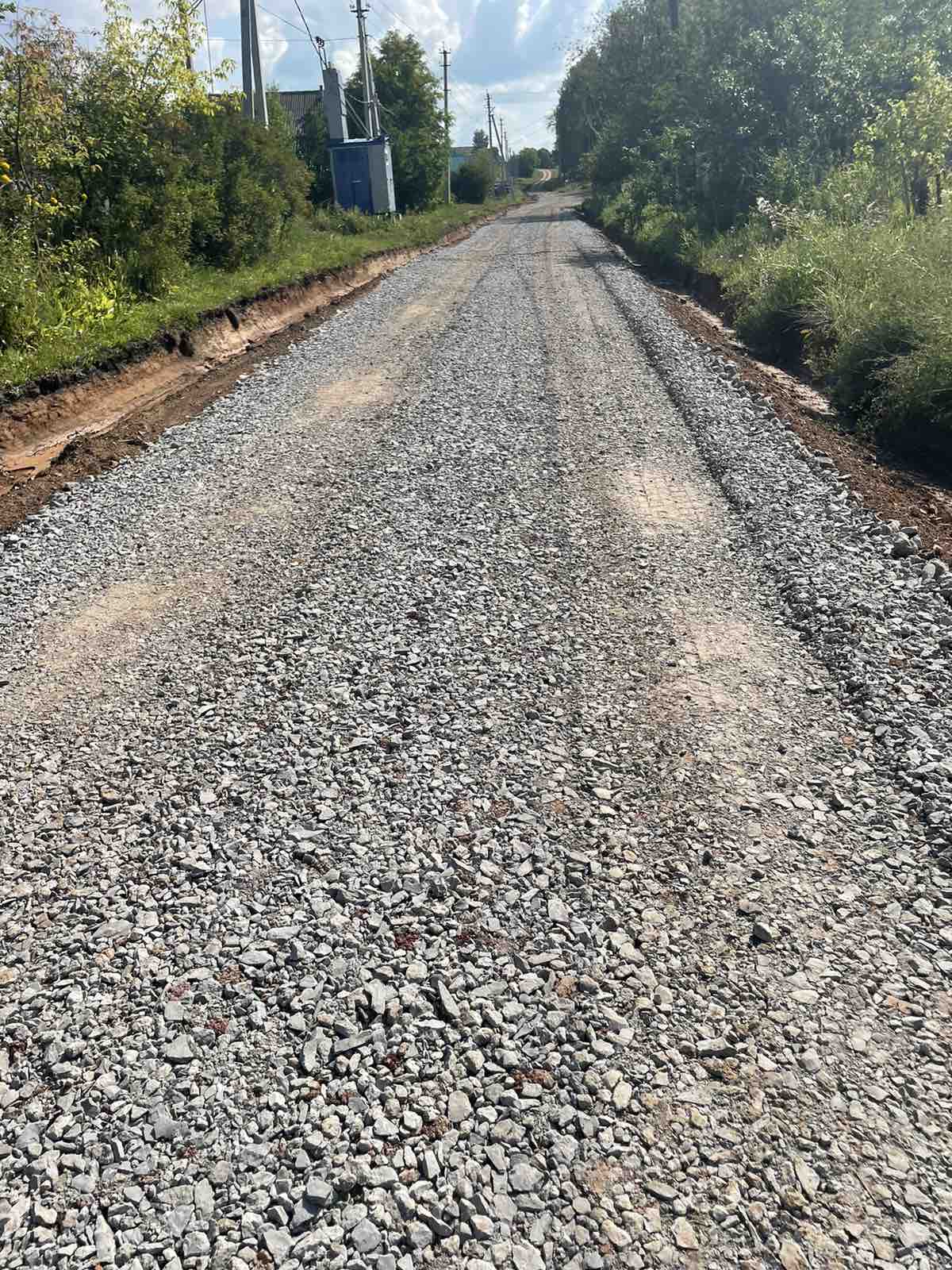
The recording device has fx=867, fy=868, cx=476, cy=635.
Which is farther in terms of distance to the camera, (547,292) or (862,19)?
(862,19)

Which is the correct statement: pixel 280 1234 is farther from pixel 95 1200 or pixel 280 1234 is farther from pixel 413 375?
pixel 413 375

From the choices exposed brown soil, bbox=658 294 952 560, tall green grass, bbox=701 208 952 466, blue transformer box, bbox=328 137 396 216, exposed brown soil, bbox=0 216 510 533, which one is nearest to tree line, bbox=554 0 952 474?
tall green grass, bbox=701 208 952 466

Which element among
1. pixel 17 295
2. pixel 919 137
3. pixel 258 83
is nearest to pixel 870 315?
pixel 919 137

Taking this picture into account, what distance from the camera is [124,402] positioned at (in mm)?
10023

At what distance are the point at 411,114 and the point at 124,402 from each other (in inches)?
1676

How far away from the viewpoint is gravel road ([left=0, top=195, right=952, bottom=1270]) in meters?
2.29

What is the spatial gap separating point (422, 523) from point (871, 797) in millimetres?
3813

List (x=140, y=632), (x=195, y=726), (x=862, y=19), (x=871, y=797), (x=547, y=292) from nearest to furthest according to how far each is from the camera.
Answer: (x=871, y=797), (x=195, y=726), (x=140, y=632), (x=547, y=292), (x=862, y=19)

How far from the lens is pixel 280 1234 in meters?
2.21

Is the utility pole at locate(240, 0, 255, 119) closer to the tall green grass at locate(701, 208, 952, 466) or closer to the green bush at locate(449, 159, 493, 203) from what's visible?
the tall green grass at locate(701, 208, 952, 466)

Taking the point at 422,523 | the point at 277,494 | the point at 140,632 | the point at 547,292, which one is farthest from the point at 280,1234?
the point at 547,292

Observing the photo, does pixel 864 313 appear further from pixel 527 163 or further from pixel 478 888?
pixel 527 163

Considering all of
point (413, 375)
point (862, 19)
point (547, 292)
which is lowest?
point (413, 375)

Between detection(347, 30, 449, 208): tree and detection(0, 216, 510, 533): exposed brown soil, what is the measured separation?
31.3 metres
